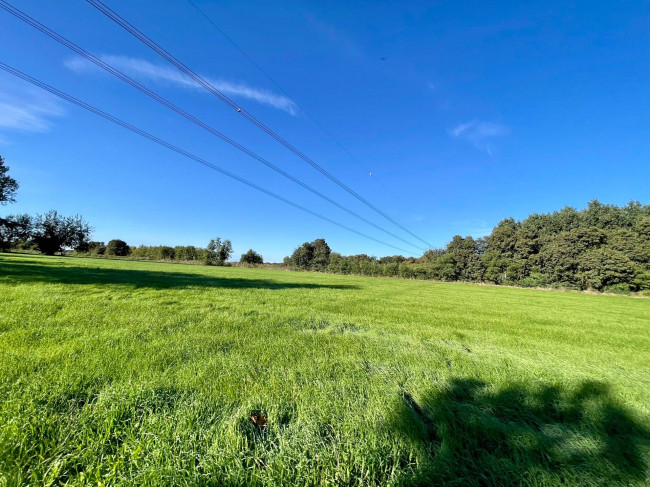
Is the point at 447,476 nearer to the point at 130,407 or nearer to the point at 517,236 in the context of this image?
the point at 130,407

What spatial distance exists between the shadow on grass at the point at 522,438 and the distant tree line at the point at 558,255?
162 ft

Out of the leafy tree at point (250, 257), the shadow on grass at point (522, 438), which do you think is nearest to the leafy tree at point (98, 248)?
the leafy tree at point (250, 257)

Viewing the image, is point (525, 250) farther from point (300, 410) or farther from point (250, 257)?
point (250, 257)

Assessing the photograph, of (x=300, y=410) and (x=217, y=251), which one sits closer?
(x=300, y=410)

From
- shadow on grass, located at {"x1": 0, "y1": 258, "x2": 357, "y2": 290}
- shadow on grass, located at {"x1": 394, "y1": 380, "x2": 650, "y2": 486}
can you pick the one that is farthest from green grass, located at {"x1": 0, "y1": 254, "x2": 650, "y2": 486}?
shadow on grass, located at {"x1": 0, "y1": 258, "x2": 357, "y2": 290}

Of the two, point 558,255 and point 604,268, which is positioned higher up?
point 558,255

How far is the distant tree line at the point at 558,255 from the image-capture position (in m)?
34.7

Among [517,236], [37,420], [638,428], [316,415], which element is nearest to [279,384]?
[316,415]

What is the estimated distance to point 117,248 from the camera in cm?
7769

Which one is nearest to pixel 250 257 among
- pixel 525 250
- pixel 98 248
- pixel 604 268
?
pixel 98 248

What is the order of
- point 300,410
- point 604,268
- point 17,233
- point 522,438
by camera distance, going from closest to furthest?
point 522,438 < point 300,410 < point 604,268 < point 17,233

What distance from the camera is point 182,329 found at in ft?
13.3

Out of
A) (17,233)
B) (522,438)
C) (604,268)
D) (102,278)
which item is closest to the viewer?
(522,438)

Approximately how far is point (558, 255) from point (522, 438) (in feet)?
173
